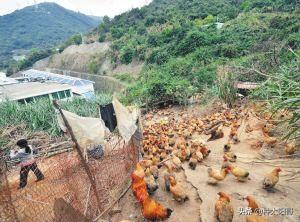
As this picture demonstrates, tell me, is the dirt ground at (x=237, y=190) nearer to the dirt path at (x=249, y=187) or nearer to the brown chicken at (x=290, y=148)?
the dirt path at (x=249, y=187)

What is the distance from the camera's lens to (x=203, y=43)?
25375 millimetres

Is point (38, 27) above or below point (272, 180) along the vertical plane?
above

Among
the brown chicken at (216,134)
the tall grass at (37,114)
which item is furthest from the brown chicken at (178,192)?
the tall grass at (37,114)

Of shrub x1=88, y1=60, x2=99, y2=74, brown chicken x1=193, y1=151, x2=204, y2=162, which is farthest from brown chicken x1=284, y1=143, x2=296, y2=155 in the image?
shrub x1=88, y1=60, x2=99, y2=74

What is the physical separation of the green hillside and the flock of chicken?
12.9 ft

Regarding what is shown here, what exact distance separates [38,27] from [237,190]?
375ft

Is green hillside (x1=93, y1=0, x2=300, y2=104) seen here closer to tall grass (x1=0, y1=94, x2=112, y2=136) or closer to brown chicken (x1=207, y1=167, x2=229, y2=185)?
tall grass (x1=0, y1=94, x2=112, y2=136)

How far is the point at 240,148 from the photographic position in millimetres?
5977

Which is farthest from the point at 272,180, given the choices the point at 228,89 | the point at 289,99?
the point at 228,89

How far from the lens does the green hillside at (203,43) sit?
46.8ft

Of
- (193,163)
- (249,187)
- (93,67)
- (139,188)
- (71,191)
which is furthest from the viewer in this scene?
(93,67)

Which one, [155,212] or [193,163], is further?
[193,163]

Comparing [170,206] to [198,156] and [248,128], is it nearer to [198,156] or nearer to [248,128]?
[198,156]

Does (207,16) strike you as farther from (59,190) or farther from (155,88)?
(59,190)
